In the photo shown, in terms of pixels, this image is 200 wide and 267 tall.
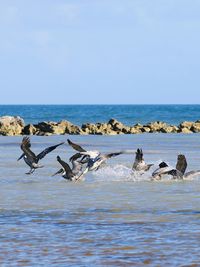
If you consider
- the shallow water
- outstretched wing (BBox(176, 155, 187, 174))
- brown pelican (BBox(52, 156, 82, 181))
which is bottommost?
the shallow water

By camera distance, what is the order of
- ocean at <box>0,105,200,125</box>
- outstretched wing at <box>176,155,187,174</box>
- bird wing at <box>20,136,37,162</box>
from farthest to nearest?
1. ocean at <box>0,105,200,125</box>
2. bird wing at <box>20,136,37,162</box>
3. outstretched wing at <box>176,155,187,174</box>

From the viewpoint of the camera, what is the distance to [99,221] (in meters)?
13.0

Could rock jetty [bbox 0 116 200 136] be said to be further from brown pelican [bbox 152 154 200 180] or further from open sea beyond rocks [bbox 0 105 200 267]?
brown pelican [bbox 152 154 200 180]

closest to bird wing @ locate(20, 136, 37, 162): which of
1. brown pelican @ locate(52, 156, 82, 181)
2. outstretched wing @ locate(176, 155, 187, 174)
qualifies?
brown pelican @ locate(52, 156, 82, 181)

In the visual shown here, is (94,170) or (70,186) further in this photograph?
(94,170)

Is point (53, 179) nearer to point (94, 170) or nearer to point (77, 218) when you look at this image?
point (94, 170)

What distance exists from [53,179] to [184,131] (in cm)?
3215

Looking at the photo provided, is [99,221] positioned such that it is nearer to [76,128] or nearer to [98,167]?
[98,167]

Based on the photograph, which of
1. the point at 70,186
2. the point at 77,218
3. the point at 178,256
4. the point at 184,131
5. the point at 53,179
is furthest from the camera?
the point at 184,131

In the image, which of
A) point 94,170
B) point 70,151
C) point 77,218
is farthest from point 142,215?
point 70,151

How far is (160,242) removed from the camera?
11031 mm

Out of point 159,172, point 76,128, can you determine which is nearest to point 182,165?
point 159,172

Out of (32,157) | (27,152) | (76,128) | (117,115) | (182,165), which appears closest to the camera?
(182,165)

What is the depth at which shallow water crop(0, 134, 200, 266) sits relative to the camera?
1016cm
